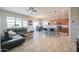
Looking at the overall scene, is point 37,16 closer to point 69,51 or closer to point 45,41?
point 45,41

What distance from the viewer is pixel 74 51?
298 centimetres

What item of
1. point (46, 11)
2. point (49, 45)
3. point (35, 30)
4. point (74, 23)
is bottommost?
point (49, 45)

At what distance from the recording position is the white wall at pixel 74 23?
2955 mm

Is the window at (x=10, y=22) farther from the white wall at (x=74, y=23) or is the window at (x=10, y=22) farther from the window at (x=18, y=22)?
the white wall at (x=74, y=23)

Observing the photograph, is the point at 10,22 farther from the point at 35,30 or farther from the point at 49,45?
the point at 49,45

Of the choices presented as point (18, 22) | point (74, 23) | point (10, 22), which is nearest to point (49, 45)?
point (74, 23)

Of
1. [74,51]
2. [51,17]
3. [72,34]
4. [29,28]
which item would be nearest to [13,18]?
[29,28]

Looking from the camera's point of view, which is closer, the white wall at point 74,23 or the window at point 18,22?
the white wall at point 74,23

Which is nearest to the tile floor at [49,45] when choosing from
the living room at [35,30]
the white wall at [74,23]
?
the living room at [35,30]

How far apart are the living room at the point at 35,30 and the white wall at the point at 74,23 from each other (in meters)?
0.09

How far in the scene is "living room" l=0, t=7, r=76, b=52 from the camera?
9.76ft

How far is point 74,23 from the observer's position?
3.01 m

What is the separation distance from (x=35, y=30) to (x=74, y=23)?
1.13 meters

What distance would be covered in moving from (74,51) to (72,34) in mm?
472
